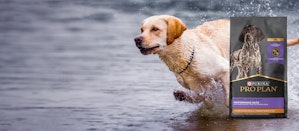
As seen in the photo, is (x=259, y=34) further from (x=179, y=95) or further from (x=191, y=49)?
(x=179, y=95)

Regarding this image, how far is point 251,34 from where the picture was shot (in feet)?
11.2

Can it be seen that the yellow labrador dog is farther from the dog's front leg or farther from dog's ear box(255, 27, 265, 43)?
dog's ear box(255, 27, 265, 43)

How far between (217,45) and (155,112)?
47cm

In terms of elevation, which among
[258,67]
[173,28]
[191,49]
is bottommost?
[258,67]

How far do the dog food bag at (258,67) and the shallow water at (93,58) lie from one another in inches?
2.0

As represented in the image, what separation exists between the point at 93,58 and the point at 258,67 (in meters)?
0.87

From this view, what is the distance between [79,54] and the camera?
346 centimetres

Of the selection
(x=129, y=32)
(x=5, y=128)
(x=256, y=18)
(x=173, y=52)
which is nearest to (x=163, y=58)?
(x=173, y=52)

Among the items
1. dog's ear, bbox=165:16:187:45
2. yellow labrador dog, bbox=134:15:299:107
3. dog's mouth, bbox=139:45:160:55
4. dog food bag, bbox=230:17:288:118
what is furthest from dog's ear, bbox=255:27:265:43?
dog's mouth, bbox=139:45:160:55

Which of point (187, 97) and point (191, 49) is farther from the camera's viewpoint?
point (187, 97)

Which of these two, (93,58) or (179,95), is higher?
(93,58)

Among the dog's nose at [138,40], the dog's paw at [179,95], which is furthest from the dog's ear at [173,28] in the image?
the dog's paw at [179,95]

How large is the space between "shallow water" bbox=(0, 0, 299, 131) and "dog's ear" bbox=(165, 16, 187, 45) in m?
0.10

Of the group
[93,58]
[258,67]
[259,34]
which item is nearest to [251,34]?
[259,34]
